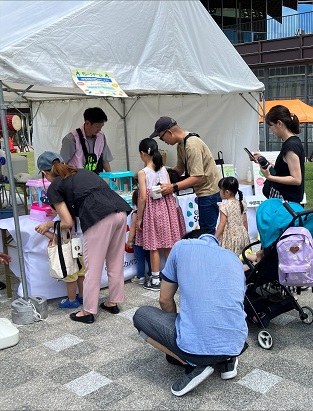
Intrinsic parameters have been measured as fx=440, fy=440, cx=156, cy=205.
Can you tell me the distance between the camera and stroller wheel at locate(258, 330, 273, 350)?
117 inches

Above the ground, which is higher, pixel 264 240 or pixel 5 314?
pixel 264 240

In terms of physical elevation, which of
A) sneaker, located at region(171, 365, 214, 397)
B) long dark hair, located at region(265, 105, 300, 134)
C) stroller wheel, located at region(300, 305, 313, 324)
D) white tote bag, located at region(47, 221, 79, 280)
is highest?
long dark hair, located at region(265, 105, 300, 134)

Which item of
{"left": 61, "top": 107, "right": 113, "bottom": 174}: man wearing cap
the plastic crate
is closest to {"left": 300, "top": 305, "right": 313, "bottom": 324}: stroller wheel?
the plastic crate

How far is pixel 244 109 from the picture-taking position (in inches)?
232

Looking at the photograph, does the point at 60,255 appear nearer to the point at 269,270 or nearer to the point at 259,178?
the point at 269,270

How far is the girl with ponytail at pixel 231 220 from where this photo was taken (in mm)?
3838

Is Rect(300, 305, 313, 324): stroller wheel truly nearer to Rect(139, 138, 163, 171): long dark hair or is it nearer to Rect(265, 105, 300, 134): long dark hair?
Rect(265, 105, 300, 134): long dark hair

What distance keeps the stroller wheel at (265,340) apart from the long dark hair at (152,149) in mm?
1783

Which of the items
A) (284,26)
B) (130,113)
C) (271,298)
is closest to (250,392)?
(271,298)

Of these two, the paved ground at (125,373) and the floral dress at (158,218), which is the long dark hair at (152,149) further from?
the paved ground at (125,373)

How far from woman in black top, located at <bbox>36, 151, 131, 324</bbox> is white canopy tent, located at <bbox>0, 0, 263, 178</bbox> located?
0.74 metres

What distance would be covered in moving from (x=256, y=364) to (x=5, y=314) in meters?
2.14

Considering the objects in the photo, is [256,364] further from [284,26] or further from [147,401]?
[284,26]

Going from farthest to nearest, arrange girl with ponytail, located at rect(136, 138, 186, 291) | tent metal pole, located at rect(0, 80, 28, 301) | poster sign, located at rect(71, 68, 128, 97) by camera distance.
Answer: girl with ponytail, located at rect(136, 138, 186, 291), poster sign, located at rect(71, 68, 128, 97), tent metal pole, located at rect(0, 80, 28, 301)
